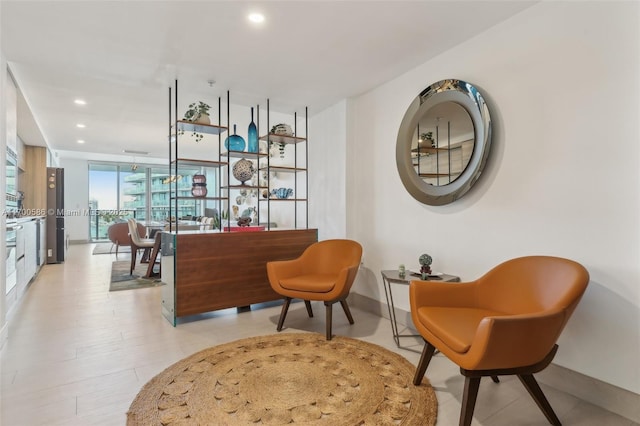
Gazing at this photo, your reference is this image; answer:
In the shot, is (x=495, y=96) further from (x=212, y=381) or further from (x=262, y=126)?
(x=262, y=126)

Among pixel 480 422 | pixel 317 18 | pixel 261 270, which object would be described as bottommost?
pixel 480 422

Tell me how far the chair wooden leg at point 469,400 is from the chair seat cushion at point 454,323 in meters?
0.15

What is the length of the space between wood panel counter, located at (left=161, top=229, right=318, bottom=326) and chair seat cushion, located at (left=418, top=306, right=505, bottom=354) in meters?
2.05

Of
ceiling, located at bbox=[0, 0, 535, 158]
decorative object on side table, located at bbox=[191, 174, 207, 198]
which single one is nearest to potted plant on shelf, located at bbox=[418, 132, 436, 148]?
ceiling, located at bbox=[0, 0, 535, 158]

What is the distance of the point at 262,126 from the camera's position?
18.1ft

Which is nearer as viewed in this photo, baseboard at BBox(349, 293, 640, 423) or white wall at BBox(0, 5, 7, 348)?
baseboard at BBox(349, 293, 640, 423)

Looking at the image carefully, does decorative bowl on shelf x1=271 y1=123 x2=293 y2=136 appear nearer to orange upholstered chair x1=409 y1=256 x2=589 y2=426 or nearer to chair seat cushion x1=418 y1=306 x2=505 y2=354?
orange upholstered chair x1=409 y1=256 x2=589 y2=426

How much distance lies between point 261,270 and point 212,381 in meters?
1.62

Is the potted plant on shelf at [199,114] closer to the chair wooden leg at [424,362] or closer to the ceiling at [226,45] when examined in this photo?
the ceiling at [226,45]

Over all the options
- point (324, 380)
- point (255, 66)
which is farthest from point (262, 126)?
point (324, 380)

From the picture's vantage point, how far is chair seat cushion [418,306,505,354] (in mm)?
1657

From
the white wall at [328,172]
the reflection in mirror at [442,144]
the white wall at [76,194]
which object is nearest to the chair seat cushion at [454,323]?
the reflection in mirror at [442,144]

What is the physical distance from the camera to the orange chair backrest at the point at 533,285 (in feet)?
5.48

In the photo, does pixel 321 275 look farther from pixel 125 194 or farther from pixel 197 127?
pixel 125 194
